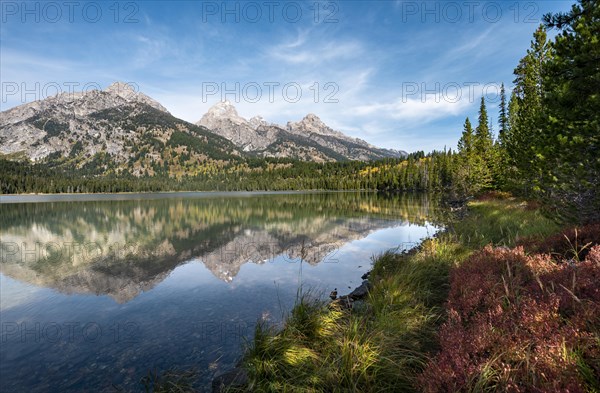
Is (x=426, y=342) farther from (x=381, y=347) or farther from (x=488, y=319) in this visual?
(x=488, y=319)

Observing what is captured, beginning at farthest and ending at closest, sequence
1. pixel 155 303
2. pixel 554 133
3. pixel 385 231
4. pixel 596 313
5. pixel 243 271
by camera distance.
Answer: pixel 385 231 < pixel 243 271 < pixel 554 133 < pixel 155 303 < pixel 596 313

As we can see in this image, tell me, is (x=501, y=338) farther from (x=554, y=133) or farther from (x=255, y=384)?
(x=554, y=133)

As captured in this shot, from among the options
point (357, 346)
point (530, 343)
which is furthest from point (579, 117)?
point (357, 346)

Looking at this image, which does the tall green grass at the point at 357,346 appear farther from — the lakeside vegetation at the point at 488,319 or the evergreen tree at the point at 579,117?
the evergreen tree at the point at 579,117

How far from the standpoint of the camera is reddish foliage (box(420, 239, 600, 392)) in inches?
135

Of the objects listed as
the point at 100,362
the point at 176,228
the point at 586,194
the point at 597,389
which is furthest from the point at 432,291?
the point at 176,228

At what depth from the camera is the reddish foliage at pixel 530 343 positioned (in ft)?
11.3

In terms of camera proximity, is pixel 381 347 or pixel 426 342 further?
pixel 426 342

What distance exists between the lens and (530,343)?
391 cm

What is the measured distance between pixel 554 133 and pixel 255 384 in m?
19.1

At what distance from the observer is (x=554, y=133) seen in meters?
15.8

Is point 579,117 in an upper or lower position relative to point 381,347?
upper

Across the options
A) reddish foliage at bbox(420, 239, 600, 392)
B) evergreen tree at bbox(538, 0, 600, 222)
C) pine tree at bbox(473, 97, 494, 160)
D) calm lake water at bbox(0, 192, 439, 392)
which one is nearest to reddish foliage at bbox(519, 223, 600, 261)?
reddish foliage at bbox(420, 239, 600, 392)

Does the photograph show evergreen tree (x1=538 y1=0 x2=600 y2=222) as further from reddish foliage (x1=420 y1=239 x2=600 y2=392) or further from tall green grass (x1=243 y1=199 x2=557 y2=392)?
reddish foliage (x1=420 y1=239 x2=600 y2=392)
